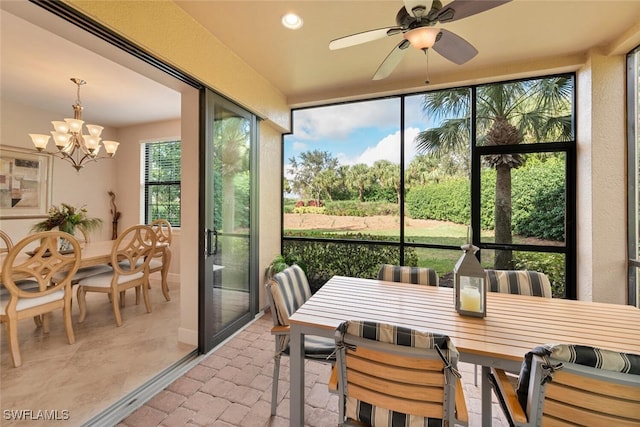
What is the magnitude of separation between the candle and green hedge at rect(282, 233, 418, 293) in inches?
73.4

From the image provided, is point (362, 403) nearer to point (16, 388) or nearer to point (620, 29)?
point (16, 388)

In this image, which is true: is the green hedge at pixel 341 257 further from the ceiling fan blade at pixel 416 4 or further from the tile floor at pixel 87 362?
the ceiling fan blade at pixel 416 4

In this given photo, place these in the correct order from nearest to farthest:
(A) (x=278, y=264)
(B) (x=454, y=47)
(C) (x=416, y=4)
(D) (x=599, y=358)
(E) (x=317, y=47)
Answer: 1. (D) (x=599, y=358)
2. (C) (x=416, y=4)
3. (B) (x=454, y=47)
4. (E) (x=317, y=47)
5. (A) (x=278, y=264)

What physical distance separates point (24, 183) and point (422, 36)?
5.66 metres

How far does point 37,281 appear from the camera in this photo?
239cm

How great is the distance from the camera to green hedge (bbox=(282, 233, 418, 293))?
358 centimetres

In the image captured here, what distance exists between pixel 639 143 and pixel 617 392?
2.71 m

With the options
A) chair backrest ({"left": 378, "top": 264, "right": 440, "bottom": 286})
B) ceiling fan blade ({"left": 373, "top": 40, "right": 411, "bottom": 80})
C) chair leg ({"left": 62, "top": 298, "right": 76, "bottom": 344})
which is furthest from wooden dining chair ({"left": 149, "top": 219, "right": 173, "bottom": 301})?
ceiling fan blade ({"left": 373, "top": 40, "right": 411, "bottom": 80})

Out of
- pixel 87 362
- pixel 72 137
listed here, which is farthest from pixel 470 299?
pixel 72 137

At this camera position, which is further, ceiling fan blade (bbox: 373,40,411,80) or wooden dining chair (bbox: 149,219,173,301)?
wooden dining chair (bbox: 149,219,173,301)

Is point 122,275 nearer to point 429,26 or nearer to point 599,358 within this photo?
point 429,26

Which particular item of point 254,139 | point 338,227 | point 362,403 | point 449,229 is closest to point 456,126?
point 449,229

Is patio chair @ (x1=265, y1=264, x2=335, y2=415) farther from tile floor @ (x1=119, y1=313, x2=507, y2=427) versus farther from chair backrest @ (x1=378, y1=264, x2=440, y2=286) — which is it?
chair backrest @ (x1=378, y1=264, x2=440, y2=286)

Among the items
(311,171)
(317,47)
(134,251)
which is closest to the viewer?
(317,47)
